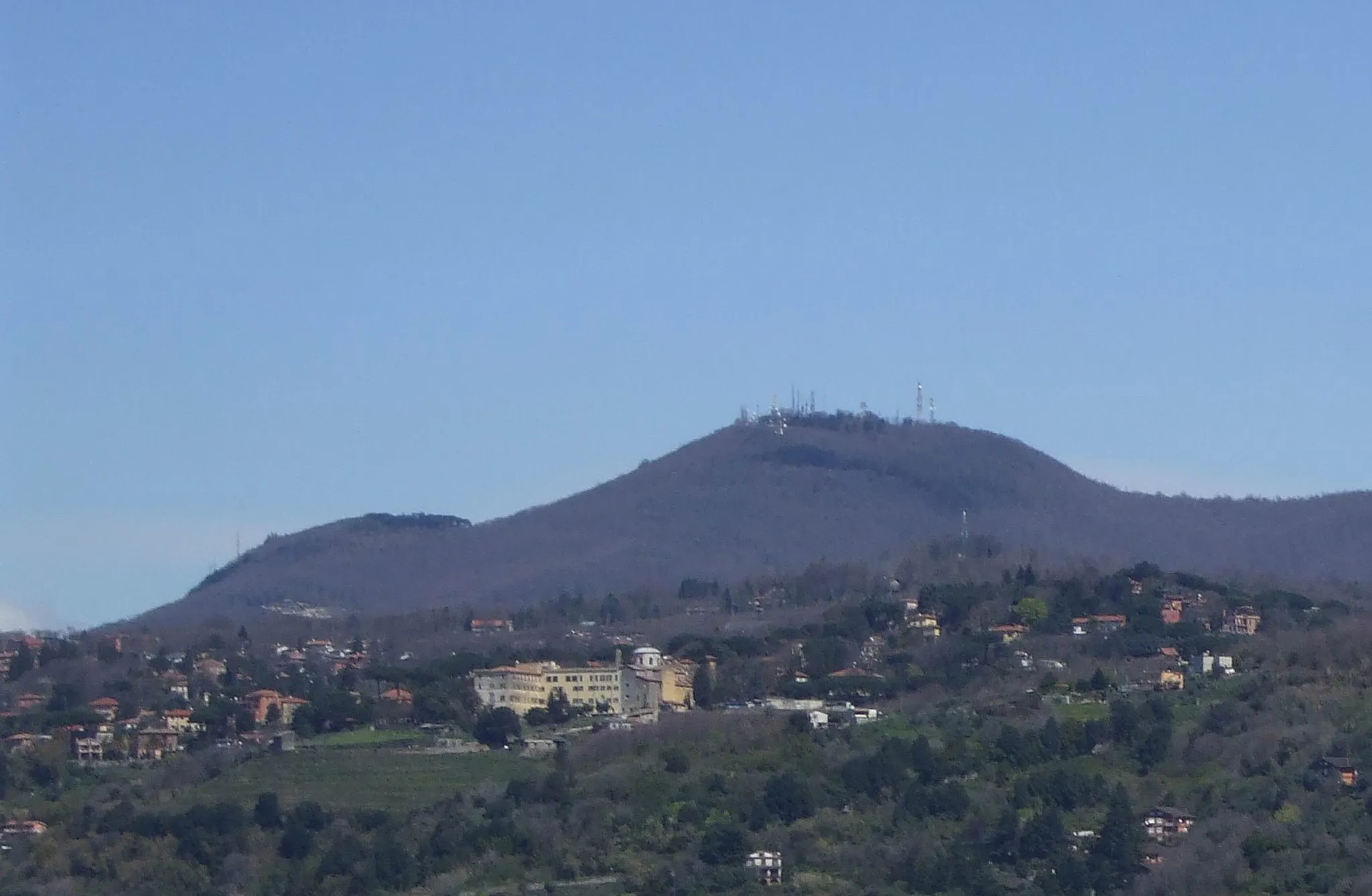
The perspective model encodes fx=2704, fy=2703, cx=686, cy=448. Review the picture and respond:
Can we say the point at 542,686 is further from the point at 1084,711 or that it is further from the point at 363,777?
the point at 1084,711

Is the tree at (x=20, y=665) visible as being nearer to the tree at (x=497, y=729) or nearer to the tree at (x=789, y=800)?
the tree at (x=497, y=729)

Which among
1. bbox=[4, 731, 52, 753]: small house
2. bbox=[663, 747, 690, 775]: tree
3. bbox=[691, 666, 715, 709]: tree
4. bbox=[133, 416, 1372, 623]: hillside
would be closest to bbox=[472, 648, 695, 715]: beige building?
bbox=[691, 666, 715, 709]: tree

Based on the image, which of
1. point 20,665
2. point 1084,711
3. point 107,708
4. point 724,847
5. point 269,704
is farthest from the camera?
point 20,665

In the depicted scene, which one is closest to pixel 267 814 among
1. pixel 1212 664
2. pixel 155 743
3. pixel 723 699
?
pixel 155 743

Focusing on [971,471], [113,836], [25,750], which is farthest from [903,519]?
[113,836]

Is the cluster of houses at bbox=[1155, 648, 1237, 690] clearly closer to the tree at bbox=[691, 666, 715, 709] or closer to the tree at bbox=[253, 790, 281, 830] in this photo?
the tree at bbox=[691, 666, 715, 709]
